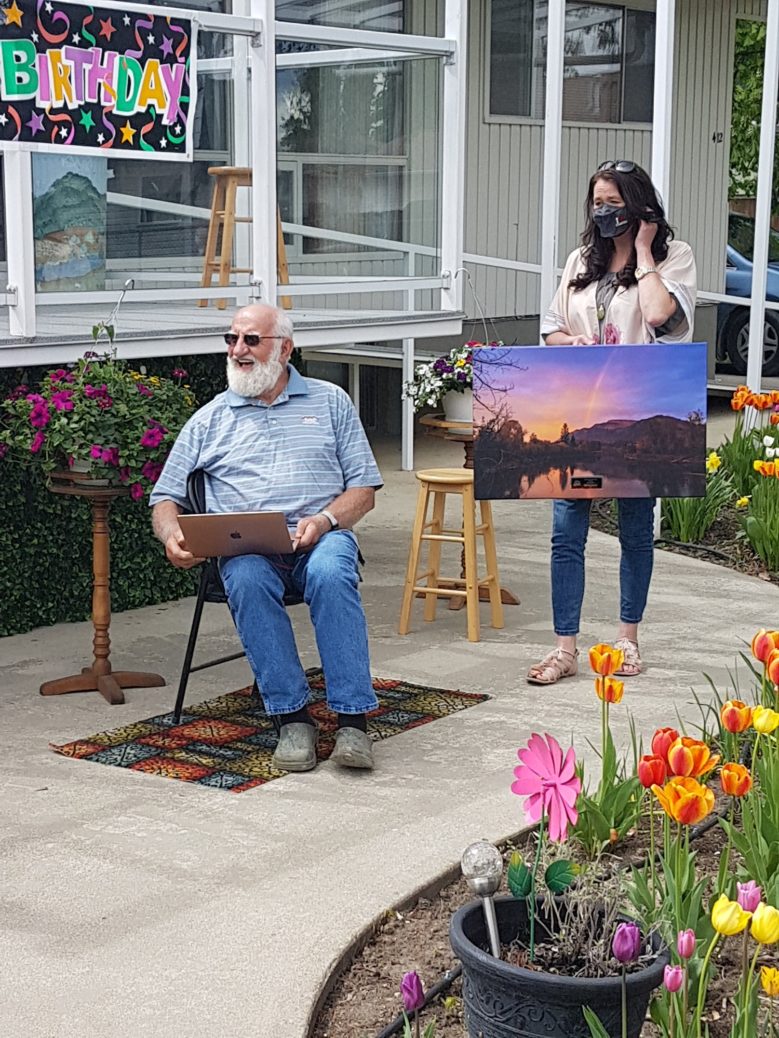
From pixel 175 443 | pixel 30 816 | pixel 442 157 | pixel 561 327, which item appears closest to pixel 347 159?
pixel 442 157

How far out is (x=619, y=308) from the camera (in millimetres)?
5508

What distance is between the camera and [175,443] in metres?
A: 5.14

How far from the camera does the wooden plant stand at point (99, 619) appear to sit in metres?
5.31

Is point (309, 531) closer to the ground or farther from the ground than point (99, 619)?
farther from the ground

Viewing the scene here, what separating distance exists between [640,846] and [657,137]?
4704mm

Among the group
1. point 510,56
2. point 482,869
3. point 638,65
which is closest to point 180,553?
point 482,869

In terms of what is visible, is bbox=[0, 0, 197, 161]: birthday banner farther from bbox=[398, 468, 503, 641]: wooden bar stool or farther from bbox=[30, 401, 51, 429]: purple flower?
bbox=[398, 468, 503, 641]: wooden bar stool

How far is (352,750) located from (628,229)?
2.02 meters

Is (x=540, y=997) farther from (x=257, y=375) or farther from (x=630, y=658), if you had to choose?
(x=630, y=658)

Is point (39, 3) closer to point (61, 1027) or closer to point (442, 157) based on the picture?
point (442, 157)

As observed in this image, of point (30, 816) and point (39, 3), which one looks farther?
point (39, 3)

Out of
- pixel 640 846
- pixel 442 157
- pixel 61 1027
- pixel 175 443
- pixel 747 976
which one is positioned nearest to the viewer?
pixel 747 976

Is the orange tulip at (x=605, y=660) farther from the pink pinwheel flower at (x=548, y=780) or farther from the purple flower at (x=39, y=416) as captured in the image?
the purple flower at (x=39, y=416)

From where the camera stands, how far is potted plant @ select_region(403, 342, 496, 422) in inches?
266
